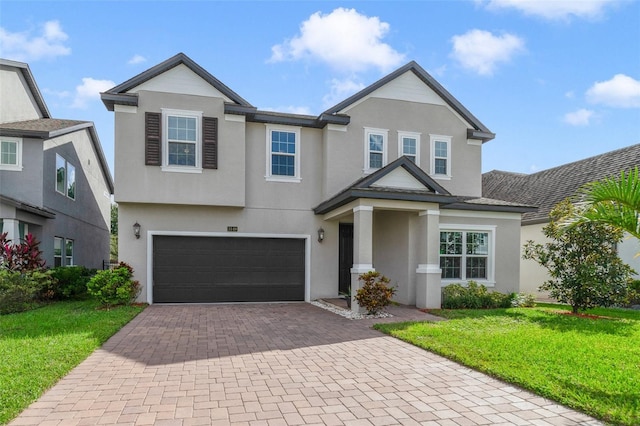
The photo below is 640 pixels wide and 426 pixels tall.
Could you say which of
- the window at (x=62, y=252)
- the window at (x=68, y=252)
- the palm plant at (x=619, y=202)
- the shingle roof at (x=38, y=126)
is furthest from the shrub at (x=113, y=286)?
the palm plant at (x=619, y=202)

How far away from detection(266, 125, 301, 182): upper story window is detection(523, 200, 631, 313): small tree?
789 cm

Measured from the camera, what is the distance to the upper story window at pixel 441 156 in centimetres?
1451

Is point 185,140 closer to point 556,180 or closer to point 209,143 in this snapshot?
point 209,143

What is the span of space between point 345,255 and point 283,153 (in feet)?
13.7

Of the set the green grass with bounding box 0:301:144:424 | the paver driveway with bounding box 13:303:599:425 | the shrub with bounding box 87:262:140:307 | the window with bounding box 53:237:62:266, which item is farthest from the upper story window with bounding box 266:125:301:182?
the window with bounding box 53:237:62:266

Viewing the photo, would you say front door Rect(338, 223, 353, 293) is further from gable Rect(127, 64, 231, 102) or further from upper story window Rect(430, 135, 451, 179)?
gable Rect(127, 64, 231, 102)

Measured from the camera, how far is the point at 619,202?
5.12 meters

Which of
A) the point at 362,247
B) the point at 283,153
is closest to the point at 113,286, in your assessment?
the point at 283,153

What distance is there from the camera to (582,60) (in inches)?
461

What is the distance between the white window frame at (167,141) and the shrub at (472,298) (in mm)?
8403

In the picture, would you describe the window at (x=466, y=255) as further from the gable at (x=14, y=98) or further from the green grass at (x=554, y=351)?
the gable at (x=14, y=98)

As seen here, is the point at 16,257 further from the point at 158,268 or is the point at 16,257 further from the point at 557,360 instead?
the point at 557,360

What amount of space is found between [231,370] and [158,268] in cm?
800

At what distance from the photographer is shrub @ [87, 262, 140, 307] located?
36.9 feet
